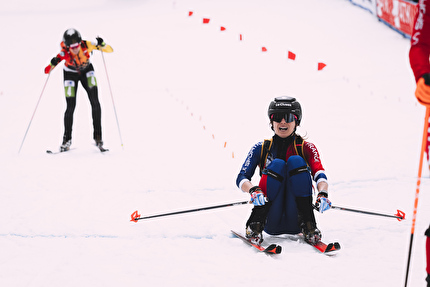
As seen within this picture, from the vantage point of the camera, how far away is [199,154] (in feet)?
25.2

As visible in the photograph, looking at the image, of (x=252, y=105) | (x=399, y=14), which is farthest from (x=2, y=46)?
(x=399, y=14)

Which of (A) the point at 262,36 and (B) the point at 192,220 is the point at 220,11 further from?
(B) the point at 192,220

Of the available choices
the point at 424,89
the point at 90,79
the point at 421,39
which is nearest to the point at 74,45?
the point at 90,79

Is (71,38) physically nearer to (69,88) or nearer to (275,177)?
(69,88)

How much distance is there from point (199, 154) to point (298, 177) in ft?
12.9

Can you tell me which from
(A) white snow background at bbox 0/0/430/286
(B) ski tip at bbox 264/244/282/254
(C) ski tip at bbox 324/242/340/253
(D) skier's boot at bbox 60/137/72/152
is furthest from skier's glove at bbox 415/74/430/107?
(D) skier's boot at bbox 60/137/72/152

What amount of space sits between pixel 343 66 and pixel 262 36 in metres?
4.67

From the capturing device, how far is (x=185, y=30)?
20.3 m

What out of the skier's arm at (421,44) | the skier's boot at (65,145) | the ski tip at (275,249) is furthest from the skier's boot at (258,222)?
the skier's boot at (65,145)

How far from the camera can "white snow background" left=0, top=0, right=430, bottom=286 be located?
12.4 feet

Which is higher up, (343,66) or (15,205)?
(343,66)

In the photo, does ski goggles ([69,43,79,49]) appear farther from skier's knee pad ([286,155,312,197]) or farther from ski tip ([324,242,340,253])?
ski tip ([324,242,340,253])

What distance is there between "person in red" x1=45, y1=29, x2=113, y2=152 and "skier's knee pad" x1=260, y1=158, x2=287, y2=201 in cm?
Result: 437

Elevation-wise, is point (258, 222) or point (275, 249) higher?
point (258, 222)
